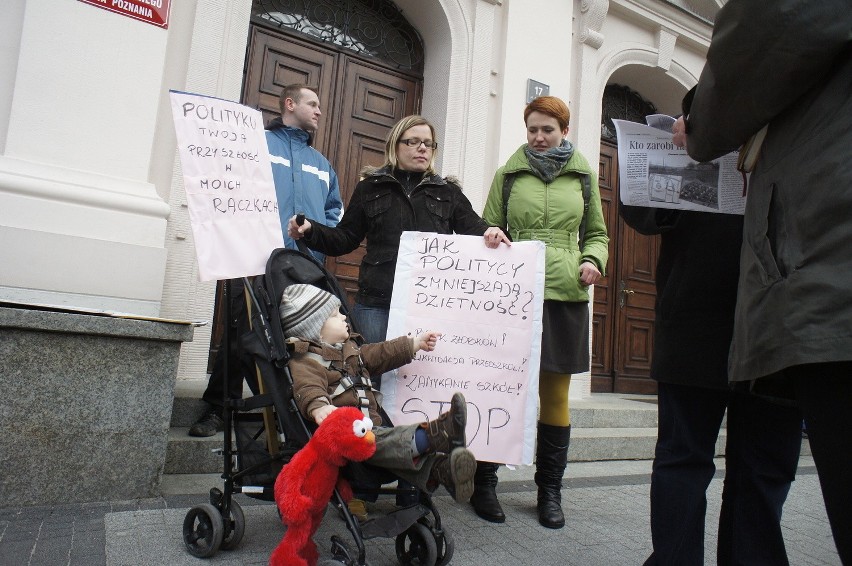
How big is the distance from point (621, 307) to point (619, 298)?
0.11m

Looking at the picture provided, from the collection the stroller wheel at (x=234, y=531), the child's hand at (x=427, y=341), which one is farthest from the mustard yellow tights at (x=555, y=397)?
the stroller wheel at (x=234, y=531)

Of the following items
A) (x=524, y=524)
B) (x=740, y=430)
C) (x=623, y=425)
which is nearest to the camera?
(x=740, y=430)

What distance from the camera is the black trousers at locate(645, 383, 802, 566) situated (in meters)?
1.76

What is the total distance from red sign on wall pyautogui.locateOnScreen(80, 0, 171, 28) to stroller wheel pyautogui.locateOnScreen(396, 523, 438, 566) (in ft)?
11.2

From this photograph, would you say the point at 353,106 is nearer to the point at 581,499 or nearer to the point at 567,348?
the point at 567,348

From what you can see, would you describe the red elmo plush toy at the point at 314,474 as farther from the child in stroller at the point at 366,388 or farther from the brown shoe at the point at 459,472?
the brown shoe at the point at 459,472

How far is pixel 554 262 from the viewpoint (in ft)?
9.64

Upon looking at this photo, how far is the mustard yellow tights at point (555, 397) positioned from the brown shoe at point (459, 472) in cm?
123

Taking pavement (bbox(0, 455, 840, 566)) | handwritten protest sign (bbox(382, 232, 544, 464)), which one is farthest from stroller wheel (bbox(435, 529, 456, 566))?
handwritten protest sign (bbox(382, 232, 544, 464))

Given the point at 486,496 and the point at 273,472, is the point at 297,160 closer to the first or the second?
the point at 273,472

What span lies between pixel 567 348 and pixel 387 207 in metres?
1.14

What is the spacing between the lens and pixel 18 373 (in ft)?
8.91

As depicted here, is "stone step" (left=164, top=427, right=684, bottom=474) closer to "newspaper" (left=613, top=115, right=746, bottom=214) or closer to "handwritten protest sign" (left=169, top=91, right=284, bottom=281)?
"handwritten protest sign" (left=169, top=91, right=284, bottom=281)

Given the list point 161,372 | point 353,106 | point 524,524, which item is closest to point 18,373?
point 161,372
